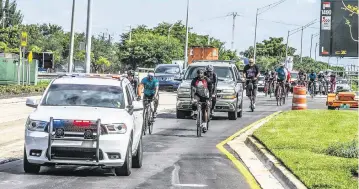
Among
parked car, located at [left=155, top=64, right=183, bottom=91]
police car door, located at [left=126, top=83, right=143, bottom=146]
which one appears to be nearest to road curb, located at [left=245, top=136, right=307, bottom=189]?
police car door, located at [left=126, top=83, right=143, bottom=146]

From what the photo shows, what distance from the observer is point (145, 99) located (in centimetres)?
2372

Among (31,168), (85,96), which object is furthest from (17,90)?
A: (31,168)

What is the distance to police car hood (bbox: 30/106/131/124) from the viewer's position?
13.1 meters

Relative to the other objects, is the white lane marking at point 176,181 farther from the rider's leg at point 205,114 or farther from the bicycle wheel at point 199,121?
the rider's leg at point 205,114

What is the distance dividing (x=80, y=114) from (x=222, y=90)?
53.0 ft

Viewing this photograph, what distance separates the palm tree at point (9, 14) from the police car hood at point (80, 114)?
9472cm

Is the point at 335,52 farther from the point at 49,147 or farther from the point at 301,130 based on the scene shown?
the point at 49,147

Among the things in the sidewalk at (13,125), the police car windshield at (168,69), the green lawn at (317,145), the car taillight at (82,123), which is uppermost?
Result: the police car windshield at (168,69)

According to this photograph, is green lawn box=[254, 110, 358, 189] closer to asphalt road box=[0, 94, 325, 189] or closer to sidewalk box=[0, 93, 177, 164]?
asphalt road box=[0, 94, 325, 189]

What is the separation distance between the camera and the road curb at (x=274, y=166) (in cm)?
1285

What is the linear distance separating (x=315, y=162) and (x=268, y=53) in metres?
126

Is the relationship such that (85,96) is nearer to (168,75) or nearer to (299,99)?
(299,99)

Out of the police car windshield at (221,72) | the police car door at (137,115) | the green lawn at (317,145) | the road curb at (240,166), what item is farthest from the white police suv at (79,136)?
the police car windshield at (221,72)

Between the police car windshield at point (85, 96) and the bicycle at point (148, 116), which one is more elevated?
the police car windshield at point (85, 96)
